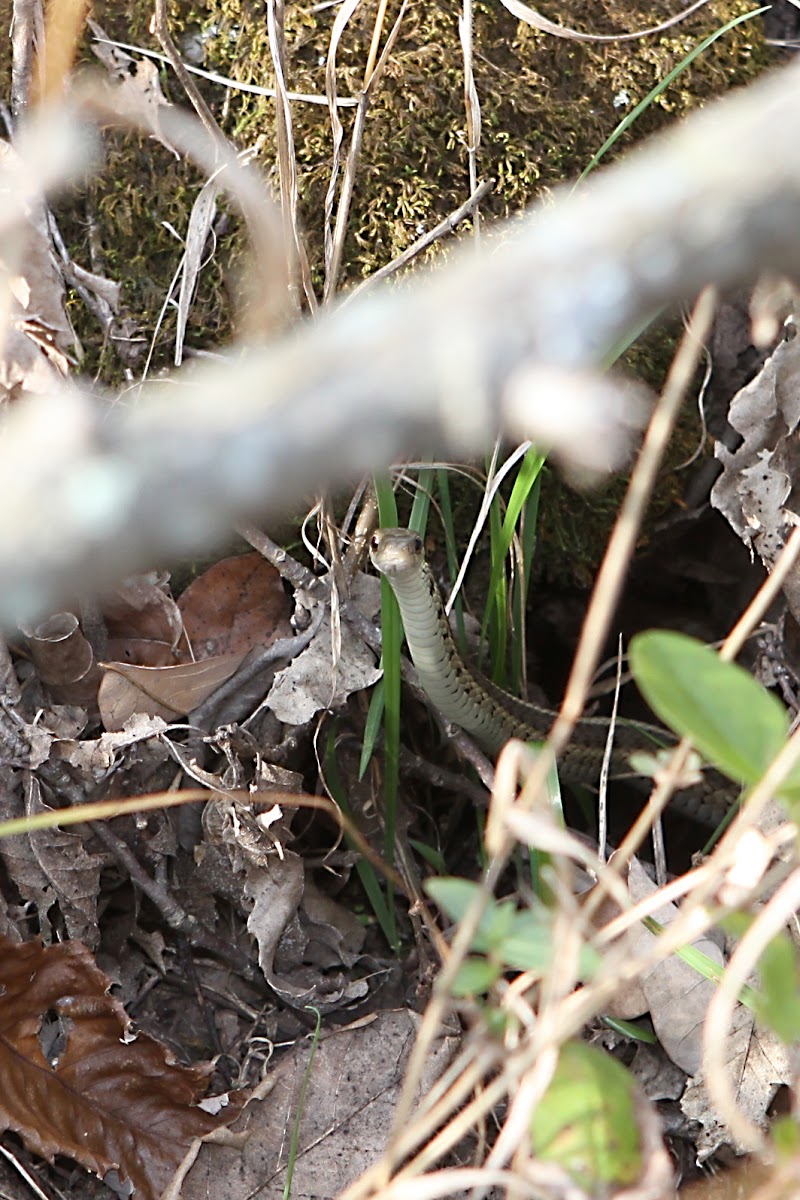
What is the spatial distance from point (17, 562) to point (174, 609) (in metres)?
1.62

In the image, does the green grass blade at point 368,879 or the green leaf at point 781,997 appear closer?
the green leaf at point 781,997

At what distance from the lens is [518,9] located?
1882mm

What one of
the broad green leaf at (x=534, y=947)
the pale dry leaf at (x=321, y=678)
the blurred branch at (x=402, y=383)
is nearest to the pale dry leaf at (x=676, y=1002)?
the pale dry leaf at (x=321, y=678)

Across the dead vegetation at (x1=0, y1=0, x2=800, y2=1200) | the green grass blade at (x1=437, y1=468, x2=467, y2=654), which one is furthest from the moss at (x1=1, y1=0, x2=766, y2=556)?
the green grass blade at (x1=437, y1=468, x2=467, y2=654)

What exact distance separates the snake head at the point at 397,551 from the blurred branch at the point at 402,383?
1407 mm

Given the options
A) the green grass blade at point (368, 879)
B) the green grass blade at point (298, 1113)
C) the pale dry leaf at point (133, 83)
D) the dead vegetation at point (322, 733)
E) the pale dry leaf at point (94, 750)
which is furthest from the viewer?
the pale dry leaf at point (133, 83)

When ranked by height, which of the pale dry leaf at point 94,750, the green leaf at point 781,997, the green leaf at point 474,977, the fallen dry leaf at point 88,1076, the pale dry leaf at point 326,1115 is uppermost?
the green leaf at point 781,997

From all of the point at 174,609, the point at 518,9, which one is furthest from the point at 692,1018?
the point at 518,9

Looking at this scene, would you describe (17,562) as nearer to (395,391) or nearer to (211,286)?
(395,391)

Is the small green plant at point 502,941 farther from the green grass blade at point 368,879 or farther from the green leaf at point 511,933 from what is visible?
the green grass blade at point 368,879

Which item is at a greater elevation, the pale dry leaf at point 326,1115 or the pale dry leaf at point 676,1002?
the pale dry leaf at point 676,1002

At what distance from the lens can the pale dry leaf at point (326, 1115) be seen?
1774 mm

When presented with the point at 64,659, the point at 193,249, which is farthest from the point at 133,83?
the point at 64,659

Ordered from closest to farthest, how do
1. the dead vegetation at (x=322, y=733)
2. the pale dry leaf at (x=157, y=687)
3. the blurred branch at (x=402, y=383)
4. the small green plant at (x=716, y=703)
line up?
the blurred branch at (x=402, y=383), the small green plant at (x=716, y=703), the dead vegetation at (x=322, y=733), the pale dry leaf at (x=157, y=687)
